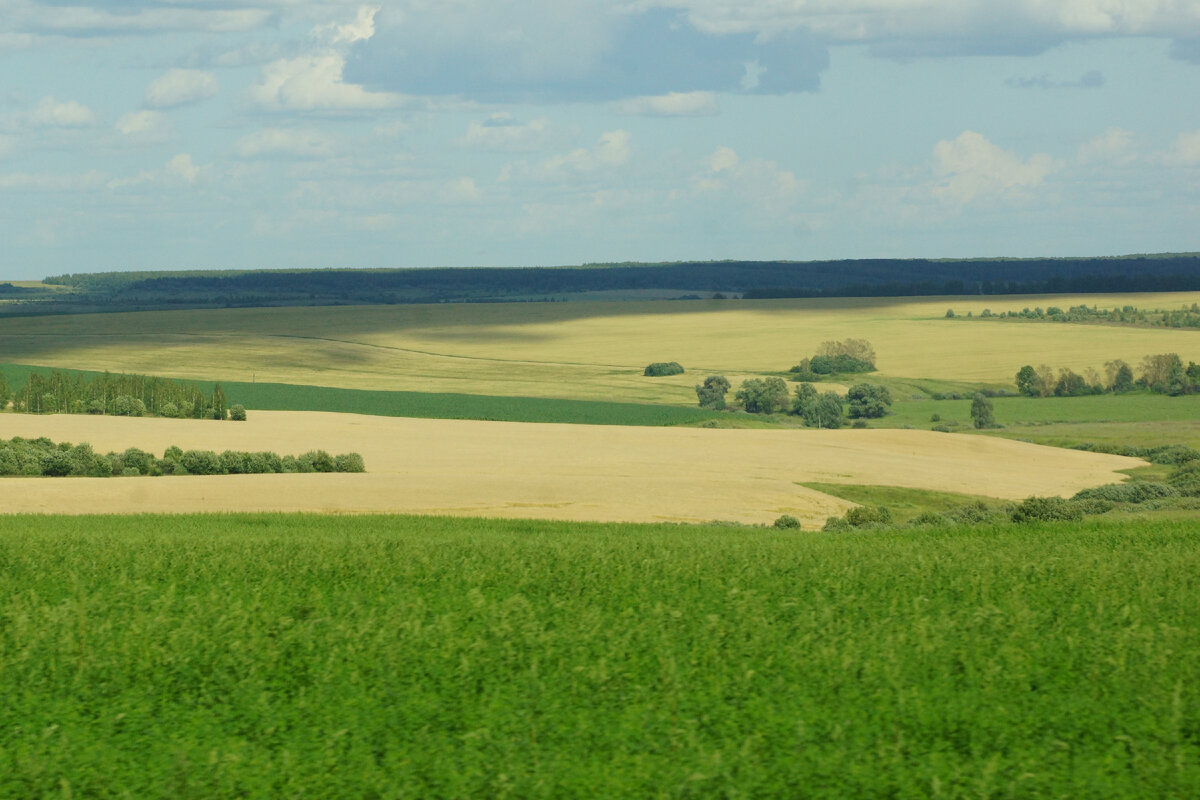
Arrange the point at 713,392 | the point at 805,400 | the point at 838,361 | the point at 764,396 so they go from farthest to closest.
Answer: the point at 838,361 < the point at 713,392 < the point at 764,396 < the point at 805,400

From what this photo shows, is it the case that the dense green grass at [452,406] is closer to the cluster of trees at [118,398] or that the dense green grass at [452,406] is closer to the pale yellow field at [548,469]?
the cluster of trees at [118,398]

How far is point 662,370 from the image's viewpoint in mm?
111188

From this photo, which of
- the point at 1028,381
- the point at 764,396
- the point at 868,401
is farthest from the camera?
the point at 1028,381

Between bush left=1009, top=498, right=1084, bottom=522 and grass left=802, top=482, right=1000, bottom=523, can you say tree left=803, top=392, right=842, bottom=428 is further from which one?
bush left=1009, top=498, right=1084, bottom=522

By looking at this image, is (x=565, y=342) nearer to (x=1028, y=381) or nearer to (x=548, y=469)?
(x=1028, y=381)

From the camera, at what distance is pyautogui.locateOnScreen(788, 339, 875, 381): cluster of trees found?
354 ft

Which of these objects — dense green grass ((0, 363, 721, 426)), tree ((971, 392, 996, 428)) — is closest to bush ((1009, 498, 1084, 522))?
dense green grass ((0, 363, 721, 426))

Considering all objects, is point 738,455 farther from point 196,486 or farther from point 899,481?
point 196,486

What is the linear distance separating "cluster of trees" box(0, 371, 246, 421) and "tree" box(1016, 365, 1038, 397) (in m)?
59.6

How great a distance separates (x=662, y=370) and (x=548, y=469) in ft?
192

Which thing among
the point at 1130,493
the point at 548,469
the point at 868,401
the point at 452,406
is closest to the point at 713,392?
the point at 868,401

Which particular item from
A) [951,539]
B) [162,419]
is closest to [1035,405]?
[162,419]

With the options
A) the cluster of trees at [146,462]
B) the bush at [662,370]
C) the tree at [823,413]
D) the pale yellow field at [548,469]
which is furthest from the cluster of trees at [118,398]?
the bush at [662,370]

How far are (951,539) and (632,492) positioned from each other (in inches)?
897
